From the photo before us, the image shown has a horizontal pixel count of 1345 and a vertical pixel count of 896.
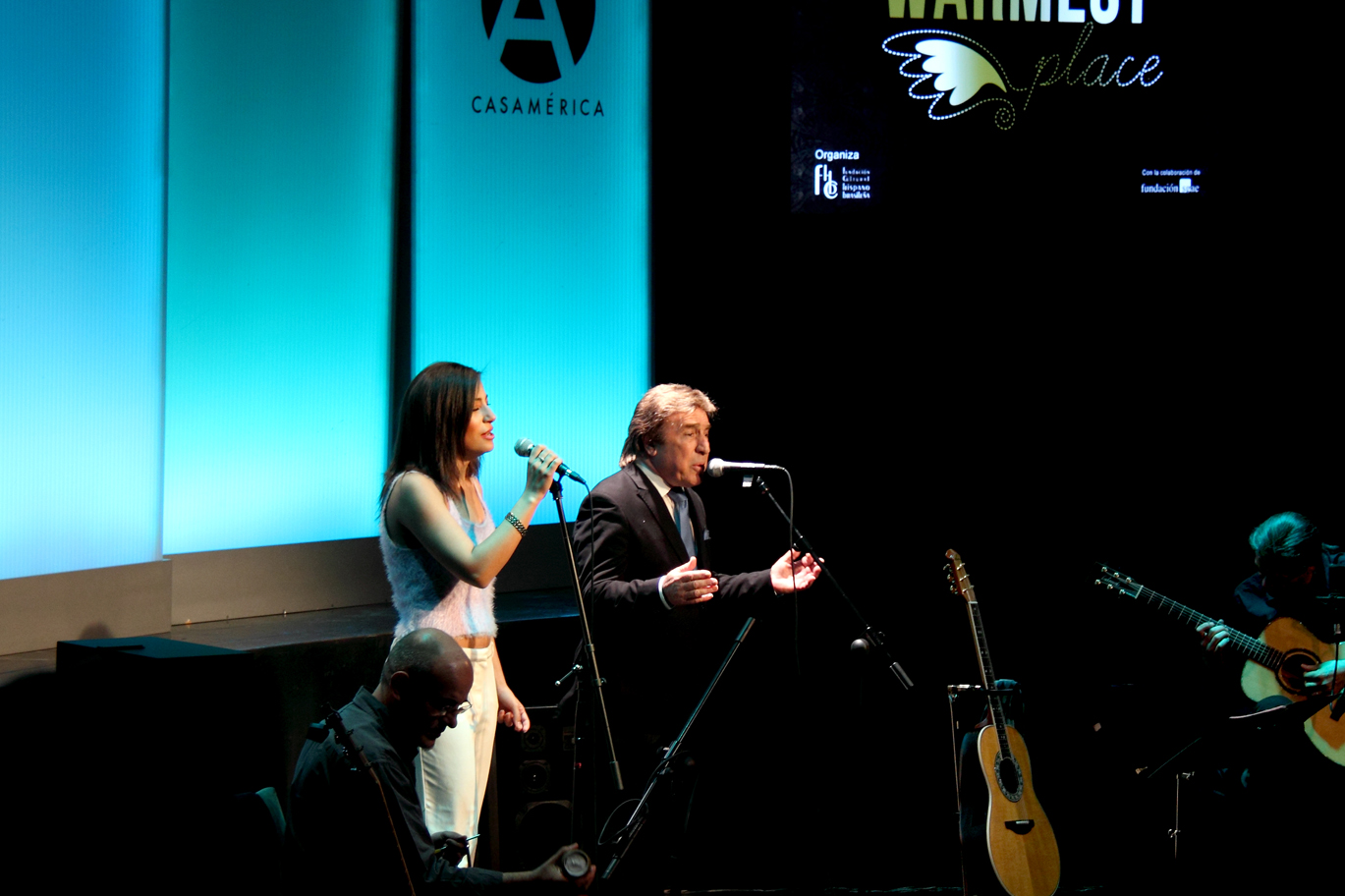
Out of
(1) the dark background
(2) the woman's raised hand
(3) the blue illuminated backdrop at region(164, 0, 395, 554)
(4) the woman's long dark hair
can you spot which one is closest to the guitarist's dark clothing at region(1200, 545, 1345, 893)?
(1) the dark background

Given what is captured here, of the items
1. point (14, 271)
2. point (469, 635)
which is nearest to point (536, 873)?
point (469, 635)

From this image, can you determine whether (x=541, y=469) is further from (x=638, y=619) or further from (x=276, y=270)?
(x=276, y=270)

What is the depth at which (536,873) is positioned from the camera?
2.47 metres

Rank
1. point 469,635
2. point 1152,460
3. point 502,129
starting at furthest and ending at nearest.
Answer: point 1152,460 → point 502,129 → point 469,635

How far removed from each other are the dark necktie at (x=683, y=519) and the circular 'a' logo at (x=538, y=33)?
7.24ft

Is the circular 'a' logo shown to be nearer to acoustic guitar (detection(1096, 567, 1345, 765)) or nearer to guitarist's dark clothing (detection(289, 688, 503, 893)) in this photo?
acoustic guitar (detection(1096, 567, 1345, 765))

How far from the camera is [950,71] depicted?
517 centimetres

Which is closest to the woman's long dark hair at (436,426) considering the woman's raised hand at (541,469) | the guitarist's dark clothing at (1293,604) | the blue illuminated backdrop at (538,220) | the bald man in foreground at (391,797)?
the woman's raised hand at (541,469)

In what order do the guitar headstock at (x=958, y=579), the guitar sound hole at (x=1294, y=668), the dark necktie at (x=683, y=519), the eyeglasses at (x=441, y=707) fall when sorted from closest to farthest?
the eyeglasses at (x=441, y=707) → the dark necktie at (x=683, y=519) → the guitar headstock at (x=958, y=579) → the guitar sound hole at (x=1294, y=668)

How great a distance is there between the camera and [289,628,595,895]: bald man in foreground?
228 cm

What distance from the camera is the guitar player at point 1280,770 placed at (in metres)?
4.66

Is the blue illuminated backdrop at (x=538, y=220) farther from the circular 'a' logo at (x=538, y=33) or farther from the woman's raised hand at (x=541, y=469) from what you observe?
the woman's raised hand at (x=541, y=469)

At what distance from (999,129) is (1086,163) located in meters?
0.42

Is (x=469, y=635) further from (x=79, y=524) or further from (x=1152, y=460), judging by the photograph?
(x=1152, y=460)
